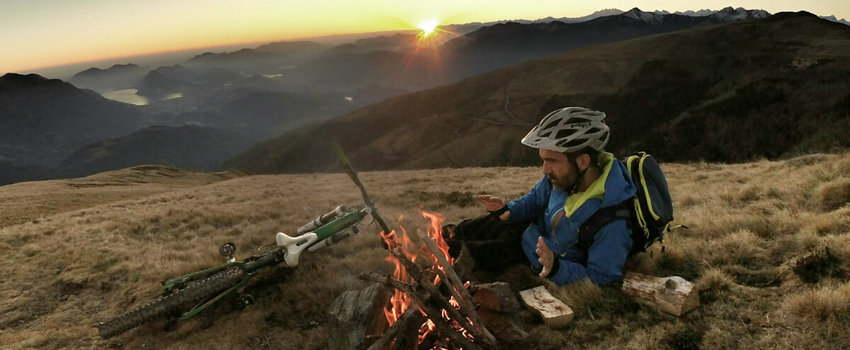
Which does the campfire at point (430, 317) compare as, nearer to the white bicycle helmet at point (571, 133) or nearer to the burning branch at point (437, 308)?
the burning branch at point (437, 308)

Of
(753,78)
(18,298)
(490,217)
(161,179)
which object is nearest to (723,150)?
(753,78)

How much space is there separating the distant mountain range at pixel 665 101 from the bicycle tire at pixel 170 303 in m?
64.5

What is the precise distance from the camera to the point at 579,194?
459 cm

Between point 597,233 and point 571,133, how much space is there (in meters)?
1.23

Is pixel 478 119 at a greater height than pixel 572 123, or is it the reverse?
pixel 572 123

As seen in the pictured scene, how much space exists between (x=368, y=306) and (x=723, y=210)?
7630 mm

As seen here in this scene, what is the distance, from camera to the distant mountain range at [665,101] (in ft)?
242

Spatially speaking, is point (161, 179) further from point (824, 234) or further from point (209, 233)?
point (824, 234)

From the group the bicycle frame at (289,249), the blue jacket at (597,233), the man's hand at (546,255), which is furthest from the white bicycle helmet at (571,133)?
the bicycle frame at (289,249)

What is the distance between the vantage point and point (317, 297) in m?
6.56

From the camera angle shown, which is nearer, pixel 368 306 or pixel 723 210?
pixel 368 306

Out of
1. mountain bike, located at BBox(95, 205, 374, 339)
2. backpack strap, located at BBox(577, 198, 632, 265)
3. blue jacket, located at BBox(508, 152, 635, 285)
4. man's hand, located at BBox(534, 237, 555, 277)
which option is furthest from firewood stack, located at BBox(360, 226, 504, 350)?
mountain bike, located at BBox(95, 205, 374, 339)

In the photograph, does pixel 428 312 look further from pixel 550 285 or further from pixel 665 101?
pixel 665 101

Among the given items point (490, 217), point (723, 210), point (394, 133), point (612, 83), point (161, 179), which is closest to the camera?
point (490, 217)
